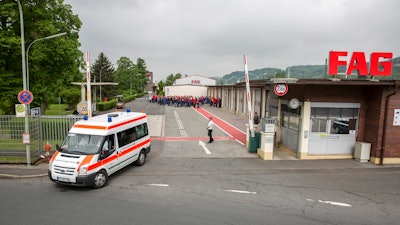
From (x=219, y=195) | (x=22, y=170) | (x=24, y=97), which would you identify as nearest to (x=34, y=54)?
(x=24, y=97)

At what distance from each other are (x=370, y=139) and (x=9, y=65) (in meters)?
20.9

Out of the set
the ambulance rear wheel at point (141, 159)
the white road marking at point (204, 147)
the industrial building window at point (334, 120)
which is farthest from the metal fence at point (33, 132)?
the industrial building window at point (334, 120)

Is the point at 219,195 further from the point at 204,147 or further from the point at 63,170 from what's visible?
the point at 204,147

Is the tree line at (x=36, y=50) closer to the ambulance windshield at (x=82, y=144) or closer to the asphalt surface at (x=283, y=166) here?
the asphalt surface at (x=283, y=166)

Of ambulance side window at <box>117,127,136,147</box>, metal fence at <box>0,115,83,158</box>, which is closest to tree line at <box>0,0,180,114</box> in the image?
metal fence at <box>0,115,83,158</box>

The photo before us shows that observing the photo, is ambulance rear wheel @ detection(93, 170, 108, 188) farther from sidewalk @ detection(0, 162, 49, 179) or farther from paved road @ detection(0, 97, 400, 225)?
sidewalk @ detection(0, 162, 49, 179)

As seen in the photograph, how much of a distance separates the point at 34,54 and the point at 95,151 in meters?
11.4

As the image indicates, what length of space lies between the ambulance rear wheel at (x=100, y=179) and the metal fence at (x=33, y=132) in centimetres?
469

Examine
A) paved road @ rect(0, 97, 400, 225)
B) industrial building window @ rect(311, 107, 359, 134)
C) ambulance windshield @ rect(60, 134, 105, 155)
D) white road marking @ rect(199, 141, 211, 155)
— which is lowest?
paved road @ rect(0, 97, 400, 225)

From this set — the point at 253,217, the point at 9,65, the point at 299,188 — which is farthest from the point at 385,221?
the point at 9,65

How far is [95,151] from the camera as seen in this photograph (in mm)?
8602

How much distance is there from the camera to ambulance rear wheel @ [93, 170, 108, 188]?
845cm

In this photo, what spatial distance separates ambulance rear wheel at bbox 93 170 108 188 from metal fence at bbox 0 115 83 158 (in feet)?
15.4

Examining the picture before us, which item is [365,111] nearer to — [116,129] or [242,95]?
[116,129]
